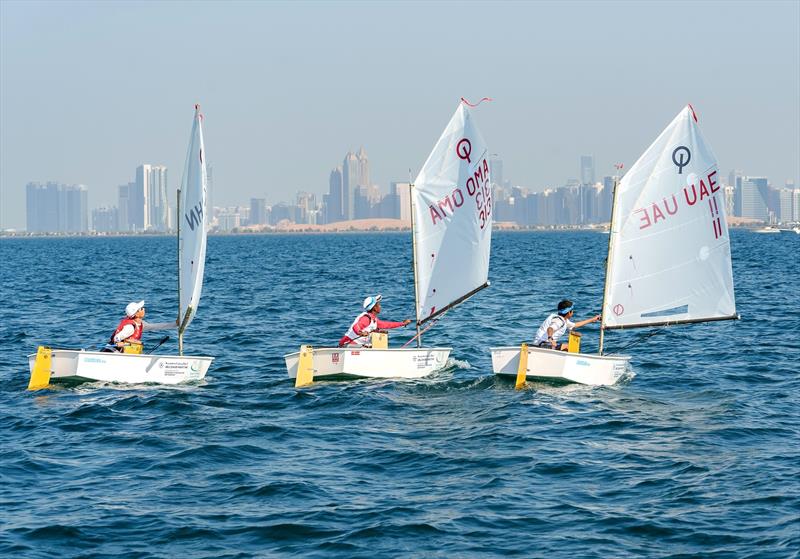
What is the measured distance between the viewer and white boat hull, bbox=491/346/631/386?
2452 cm

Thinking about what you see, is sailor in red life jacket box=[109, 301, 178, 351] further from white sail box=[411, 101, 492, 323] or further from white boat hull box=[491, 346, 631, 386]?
white boat hull box=[491, 346, 631, 386]

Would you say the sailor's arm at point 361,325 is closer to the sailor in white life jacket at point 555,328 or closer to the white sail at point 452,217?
the white sail at point 452,217

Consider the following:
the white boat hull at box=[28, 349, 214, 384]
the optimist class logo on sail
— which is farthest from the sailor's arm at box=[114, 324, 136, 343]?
the optimist class logo on sail

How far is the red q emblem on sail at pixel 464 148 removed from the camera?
2736cm

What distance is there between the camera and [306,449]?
19812 millimetres

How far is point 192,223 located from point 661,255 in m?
11.8

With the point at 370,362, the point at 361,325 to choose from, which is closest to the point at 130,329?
the point at 361,325

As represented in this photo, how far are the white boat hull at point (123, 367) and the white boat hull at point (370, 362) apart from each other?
8.20ft

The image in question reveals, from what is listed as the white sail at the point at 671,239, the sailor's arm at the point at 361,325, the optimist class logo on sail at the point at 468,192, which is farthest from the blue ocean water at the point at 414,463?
the optimist class logo on sail at the point at 468,192

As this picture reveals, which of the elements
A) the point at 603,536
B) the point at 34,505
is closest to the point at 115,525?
the point at 34,505

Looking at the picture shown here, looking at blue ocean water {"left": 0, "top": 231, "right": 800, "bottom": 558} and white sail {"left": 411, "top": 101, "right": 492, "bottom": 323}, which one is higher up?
white sail {"left": 411, "top": 101, "right": 492, "bottom": 323}

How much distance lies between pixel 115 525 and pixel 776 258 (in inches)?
3515

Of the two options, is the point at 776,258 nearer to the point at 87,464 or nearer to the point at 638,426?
the point at 638,426

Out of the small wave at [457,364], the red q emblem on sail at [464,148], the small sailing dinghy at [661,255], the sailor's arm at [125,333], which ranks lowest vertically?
the small wave at [457,364]
